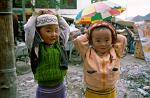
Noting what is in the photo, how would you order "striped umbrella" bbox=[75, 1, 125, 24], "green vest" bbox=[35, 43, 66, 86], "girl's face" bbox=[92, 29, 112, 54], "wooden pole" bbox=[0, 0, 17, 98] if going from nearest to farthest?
"wooden pole" bbox=[0, 0, 17, 98] → "girl's face" bbox=[92, 29, 112, 54] → "green vest" bbox=[35, 43, 66, 86] → "striped umbrella" bbox=[75, 1, 125, 24]

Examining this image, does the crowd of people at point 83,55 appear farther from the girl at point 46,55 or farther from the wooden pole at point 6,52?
the wooden pole at point 6,52

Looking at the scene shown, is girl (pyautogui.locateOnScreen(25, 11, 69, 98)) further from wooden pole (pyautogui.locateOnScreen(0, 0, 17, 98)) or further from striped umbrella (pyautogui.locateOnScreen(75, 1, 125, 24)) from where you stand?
striped umbrella (pyautogui.locateOnScreen(75, 1, 125, 24))

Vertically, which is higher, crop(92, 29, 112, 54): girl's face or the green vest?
crop(92, 29, 112, 54): girl's face

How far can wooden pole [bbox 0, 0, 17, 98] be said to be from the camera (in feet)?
8.64

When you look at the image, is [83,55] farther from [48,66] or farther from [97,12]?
[97,12]

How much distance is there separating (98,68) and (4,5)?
44.1 inches

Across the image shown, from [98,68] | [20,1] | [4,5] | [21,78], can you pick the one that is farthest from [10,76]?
[20,1]

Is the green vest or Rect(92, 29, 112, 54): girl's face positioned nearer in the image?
Rect(92, 29, 112, 54): girl's face

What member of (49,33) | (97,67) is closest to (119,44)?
(97,67)

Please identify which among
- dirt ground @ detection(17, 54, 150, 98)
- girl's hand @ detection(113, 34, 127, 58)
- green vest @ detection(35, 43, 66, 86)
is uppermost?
girl's hand @ detection(113, 34, 127, 58)

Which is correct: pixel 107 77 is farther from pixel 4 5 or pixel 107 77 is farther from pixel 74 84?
pixel 74 84

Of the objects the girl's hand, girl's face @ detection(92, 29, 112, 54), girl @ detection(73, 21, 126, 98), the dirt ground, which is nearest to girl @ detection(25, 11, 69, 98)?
girl @ detection(73, 21, 126, 98)

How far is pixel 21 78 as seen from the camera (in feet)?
25.2

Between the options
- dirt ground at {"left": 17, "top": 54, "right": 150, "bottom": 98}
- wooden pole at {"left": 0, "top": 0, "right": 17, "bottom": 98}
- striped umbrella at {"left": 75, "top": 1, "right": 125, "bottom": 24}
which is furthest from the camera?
striped umbrella at {"left": 75, "top": 1, "right": 125, "bottom": 24}
